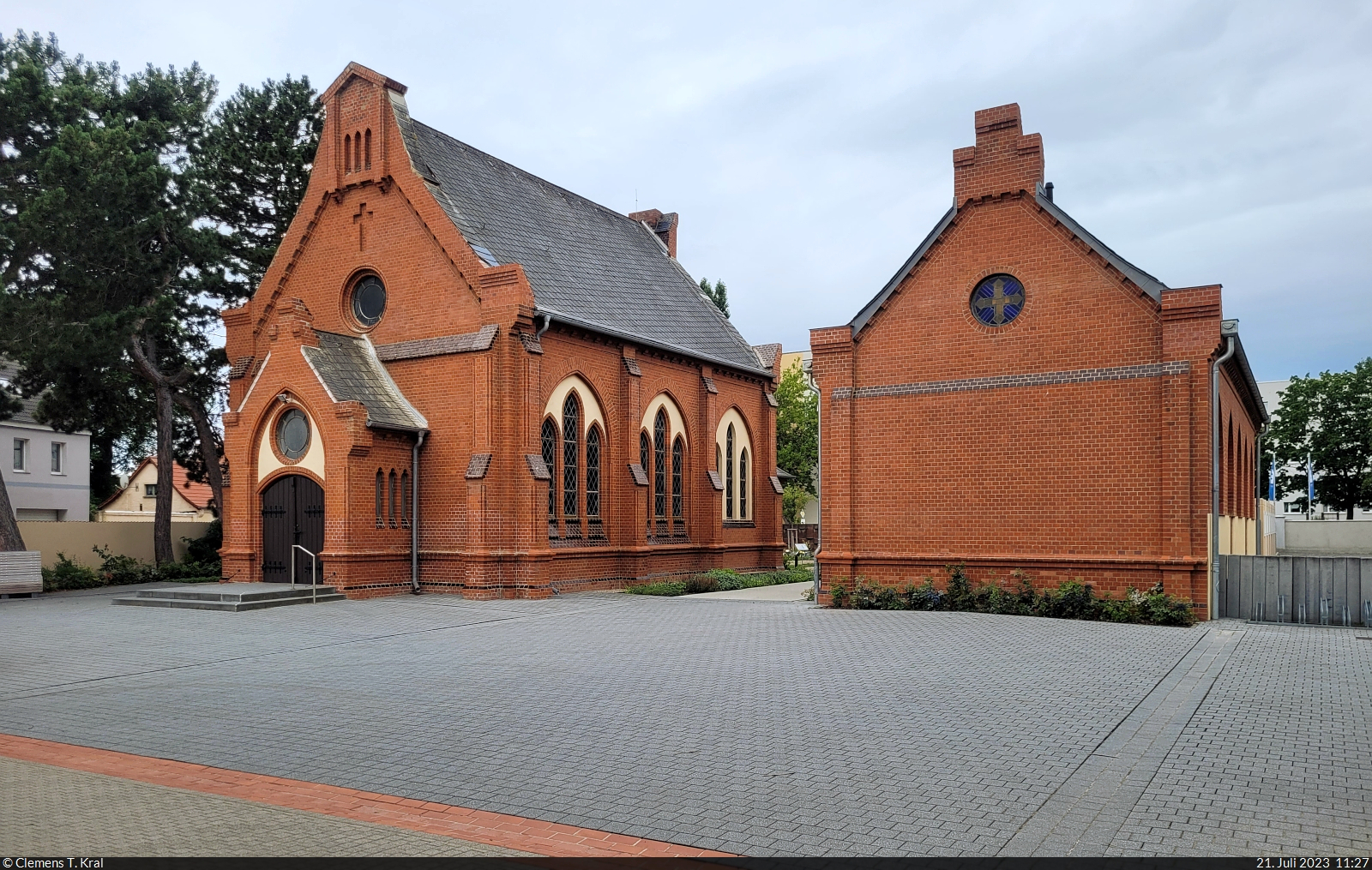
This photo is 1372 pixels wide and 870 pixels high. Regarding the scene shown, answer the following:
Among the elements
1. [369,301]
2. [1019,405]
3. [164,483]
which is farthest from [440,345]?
[164,483]

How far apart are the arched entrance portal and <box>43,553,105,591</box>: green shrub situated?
22.2ft

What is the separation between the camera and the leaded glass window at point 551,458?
2389cm

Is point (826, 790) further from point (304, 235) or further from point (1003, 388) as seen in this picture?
point (304, 235)

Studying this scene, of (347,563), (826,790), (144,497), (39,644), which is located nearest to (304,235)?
(347,563)

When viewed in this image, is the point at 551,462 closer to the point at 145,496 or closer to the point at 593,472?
the point at 593,472

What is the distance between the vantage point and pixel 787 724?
9.07m

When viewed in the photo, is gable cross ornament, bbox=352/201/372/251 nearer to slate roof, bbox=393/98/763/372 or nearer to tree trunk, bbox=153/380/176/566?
slate roof, bbox=393/98/763/372

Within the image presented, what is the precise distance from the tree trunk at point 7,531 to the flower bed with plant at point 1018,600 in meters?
18.9

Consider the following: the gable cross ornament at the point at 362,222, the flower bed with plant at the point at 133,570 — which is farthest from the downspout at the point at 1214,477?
the flower bed with plant at the point at 133,570

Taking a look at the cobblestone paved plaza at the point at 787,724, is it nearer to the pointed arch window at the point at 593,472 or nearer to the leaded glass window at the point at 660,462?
the pointed arch window at the point at 593,472

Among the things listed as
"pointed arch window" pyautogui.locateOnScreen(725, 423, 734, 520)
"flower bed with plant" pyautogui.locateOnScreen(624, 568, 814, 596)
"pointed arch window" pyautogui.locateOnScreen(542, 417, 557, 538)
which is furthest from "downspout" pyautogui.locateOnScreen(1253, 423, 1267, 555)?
"pointed arch window" pyautogui.locateOnScreen(542, 417, 557, 538)

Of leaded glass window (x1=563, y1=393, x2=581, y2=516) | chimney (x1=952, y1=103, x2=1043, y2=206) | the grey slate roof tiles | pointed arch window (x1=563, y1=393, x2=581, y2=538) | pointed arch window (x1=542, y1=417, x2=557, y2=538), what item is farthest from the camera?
leaded glass window (x1=563, y1=393, x2=581, y2=516)

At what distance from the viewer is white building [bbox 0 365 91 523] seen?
43.0 m

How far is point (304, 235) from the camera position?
25.2 meters
